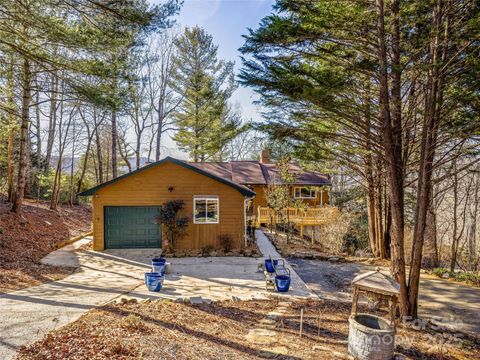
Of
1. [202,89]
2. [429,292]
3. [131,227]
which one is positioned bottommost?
[429,292]

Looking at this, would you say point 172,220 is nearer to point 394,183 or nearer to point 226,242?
point 226,242

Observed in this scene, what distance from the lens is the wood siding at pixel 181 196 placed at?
12.4 metres

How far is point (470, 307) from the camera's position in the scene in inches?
288

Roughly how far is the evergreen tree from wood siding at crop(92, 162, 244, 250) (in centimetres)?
1008

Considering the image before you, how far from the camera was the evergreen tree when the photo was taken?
22.3 meters

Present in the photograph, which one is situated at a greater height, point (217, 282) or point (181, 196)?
point (181, 196)

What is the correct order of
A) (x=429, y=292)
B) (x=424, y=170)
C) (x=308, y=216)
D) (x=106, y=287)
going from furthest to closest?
(x=308, y=216) → (x=429, y=292) → (x=106, y=287) → (x=424, y=170)

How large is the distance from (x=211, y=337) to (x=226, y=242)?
765 centimetres

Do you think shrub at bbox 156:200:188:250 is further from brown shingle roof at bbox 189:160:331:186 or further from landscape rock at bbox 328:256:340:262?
brown shingle roof at bbox 189:160:331:186

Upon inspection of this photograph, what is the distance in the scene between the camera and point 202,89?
22094 millimetres

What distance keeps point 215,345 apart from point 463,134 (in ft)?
22.1

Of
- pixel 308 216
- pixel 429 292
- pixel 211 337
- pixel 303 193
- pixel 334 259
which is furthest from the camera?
pixel 303 193

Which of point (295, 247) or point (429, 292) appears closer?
point (429, 292)

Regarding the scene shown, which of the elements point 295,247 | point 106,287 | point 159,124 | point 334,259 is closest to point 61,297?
point 106,287
